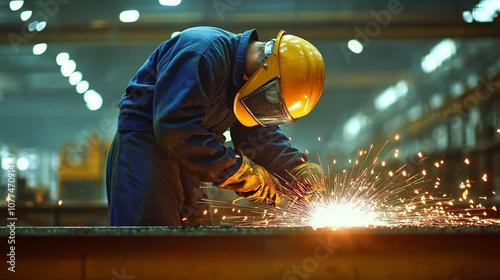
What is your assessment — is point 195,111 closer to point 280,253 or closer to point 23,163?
point 280,253

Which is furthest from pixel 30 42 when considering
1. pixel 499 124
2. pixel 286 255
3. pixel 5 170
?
pixel 499 124

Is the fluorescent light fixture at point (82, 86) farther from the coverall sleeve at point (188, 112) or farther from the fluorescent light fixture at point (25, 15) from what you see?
the coverall sleeve at point (188, 112)

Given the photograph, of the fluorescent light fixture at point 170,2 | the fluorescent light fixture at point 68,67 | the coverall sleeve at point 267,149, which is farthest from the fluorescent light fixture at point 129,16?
the coverall sleeve at point 267,149

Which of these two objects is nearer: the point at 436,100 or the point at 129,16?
the point at 129,16

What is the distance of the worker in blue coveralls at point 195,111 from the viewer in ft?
6.37

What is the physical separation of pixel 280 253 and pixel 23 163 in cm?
762

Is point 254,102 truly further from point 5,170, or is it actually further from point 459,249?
point 5,170

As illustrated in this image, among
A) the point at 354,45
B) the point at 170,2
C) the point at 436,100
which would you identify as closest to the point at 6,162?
the point at 170,2

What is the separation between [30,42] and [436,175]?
17.7ft

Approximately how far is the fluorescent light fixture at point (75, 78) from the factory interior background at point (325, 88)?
0.10 ft

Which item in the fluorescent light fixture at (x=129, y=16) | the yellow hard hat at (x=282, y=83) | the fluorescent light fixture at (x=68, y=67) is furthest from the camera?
the fluorescent light fixture at (x=68, y=67)

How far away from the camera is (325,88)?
7.12 meters

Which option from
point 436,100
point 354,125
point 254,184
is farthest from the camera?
point 354,125

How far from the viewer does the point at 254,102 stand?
2203mm
